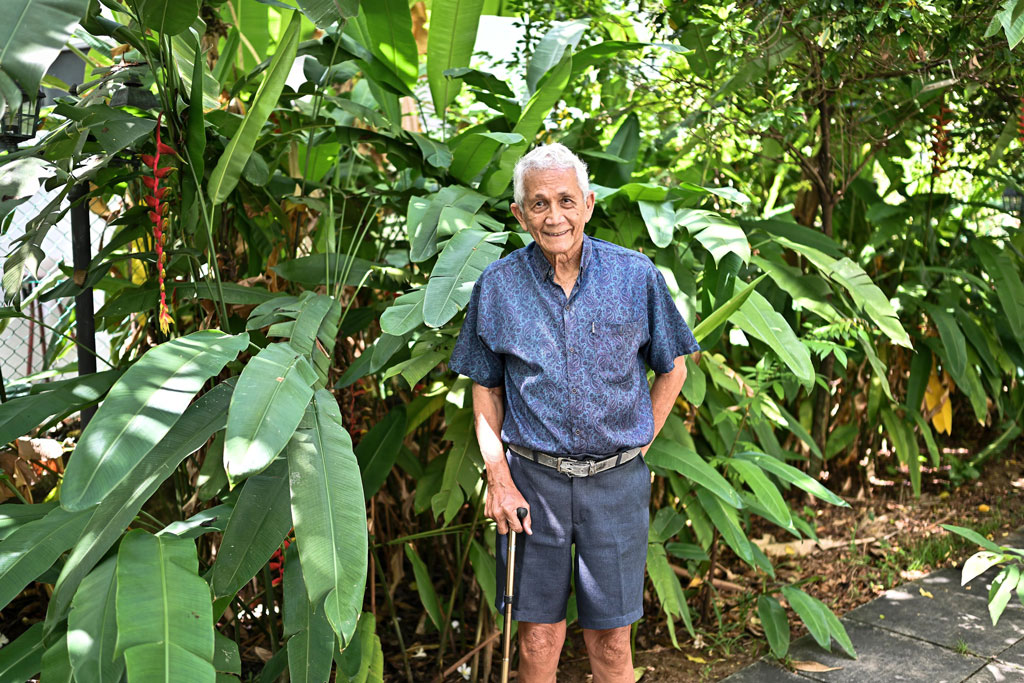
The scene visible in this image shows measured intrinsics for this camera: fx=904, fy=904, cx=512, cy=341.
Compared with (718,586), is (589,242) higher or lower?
higher

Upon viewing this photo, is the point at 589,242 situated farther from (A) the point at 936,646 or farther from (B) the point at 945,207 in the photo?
(B) the point at 945,207

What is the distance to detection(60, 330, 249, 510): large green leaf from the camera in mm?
1422

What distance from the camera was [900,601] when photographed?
323cm

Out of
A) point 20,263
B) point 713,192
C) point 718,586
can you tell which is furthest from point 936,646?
point 20,263

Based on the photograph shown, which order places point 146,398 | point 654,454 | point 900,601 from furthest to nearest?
point 900,601
point 654,454
point 146,398

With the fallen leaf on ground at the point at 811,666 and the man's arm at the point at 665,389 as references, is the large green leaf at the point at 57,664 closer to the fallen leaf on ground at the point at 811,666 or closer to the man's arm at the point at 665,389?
the man's arm at the point at 665,389

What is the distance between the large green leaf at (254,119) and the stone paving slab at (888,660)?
86.3 inches

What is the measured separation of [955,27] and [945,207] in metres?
1.65

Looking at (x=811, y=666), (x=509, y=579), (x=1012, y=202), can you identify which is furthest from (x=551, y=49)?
(x=1012, y=202)

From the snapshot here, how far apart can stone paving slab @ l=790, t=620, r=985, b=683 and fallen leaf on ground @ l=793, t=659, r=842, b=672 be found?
2 centimetres

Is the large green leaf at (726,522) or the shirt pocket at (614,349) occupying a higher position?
the shirt pocket at (614,349)

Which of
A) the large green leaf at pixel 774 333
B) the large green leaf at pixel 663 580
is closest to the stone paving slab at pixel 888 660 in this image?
the large green leaf at pixel 663 580

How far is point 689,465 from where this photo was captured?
249 centimetres

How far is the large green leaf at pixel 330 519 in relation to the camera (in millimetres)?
1490
